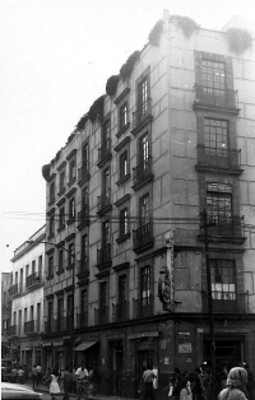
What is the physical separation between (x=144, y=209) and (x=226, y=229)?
466 centimetres

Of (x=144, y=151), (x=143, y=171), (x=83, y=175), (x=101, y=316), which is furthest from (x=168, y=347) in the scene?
(x=83, y=175)

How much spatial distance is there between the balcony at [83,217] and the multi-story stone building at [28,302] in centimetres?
856

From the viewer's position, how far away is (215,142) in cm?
2856

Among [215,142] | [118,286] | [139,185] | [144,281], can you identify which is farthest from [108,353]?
[215,142]

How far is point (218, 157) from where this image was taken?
92.7ft

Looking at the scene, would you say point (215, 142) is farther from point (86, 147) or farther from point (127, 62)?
point (86, 147)

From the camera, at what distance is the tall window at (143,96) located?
3097cm

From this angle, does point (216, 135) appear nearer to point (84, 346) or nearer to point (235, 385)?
point (84, 346)

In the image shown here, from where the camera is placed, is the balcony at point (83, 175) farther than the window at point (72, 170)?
No

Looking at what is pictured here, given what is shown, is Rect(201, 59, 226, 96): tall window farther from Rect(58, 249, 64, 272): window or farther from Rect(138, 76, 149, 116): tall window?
Rect(58, 249, 64, 272): window

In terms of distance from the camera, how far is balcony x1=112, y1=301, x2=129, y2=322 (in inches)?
1225

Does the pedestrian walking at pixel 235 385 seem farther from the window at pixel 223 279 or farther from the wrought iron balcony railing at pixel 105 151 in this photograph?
the wrought iron balcony railing at pixel 105 151

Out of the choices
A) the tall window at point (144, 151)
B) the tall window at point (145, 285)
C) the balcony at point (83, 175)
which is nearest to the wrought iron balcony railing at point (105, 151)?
the balcony at point (83, 175)

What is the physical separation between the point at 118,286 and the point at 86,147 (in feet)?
38.1
